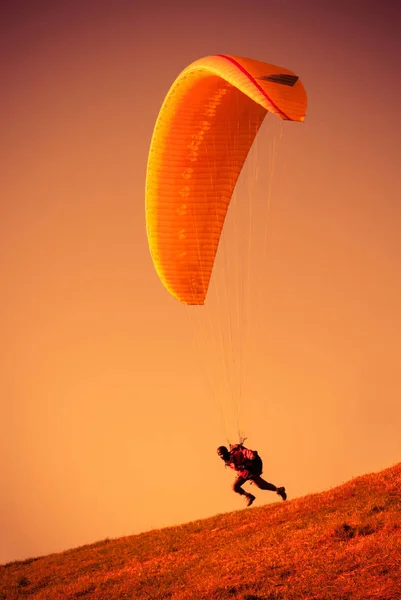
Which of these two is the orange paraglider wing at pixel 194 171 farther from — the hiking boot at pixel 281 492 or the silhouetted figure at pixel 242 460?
the hiking boot at pixel 281 492

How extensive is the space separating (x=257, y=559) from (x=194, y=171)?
9.70 meters

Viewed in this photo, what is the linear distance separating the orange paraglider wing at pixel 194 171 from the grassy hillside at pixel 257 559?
611 centimetres

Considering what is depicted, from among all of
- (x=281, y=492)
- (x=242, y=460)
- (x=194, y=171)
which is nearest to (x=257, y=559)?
(x=242, y=460)

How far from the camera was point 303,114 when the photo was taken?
14.8 meters

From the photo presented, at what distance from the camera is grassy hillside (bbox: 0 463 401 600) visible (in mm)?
15391

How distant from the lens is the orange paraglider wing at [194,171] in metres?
21.1

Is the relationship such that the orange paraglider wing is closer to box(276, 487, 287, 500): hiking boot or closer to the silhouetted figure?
the silhouetted figure

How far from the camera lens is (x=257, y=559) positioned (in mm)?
17531

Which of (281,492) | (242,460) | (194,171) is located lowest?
(281,492)

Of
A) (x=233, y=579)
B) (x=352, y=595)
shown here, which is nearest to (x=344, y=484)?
(x=233, y=579)

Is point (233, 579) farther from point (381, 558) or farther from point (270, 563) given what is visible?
point (381, 558)

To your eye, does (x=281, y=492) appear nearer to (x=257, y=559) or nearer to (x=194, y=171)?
(x=257, y=559)

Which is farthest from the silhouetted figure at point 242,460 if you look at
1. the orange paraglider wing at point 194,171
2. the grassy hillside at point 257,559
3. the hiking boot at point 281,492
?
the orange paraglider wing at point 194,171

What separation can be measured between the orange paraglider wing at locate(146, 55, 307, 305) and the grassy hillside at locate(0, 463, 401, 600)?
611cm
